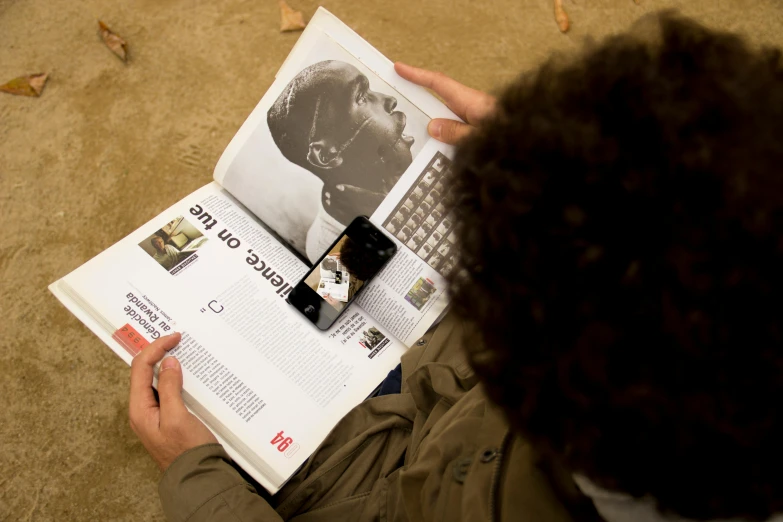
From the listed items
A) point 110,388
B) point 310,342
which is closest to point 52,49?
point 110,388

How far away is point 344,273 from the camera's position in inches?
25.5

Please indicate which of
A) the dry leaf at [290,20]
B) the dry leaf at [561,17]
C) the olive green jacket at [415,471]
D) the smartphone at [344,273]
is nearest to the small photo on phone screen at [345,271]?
the smartphone at [344,273]

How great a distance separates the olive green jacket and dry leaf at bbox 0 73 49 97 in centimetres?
73

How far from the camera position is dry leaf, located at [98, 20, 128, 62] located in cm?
88

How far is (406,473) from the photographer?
47 centimetres

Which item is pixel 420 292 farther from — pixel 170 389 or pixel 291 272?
pixel 170 389

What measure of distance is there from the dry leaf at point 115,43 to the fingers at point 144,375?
1.89 ft

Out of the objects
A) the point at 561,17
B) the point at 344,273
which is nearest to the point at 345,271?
the point at 344,273

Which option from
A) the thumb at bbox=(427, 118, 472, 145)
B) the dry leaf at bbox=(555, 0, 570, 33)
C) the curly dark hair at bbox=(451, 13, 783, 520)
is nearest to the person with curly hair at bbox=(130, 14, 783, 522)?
the curly dark hair at bbox=(451, 13, 783, 520)

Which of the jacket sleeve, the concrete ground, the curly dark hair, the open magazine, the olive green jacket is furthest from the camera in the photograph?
the concrete ground

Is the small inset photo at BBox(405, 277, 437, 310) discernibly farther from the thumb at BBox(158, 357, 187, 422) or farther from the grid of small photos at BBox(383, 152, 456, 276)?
the thumb at BBox(158, 357, 187, 422)

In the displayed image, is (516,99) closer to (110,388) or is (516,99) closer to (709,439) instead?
(709,439)

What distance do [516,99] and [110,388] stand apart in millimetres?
779

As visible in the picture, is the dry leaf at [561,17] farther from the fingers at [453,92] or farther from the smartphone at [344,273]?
the smartphone at [344,273]
